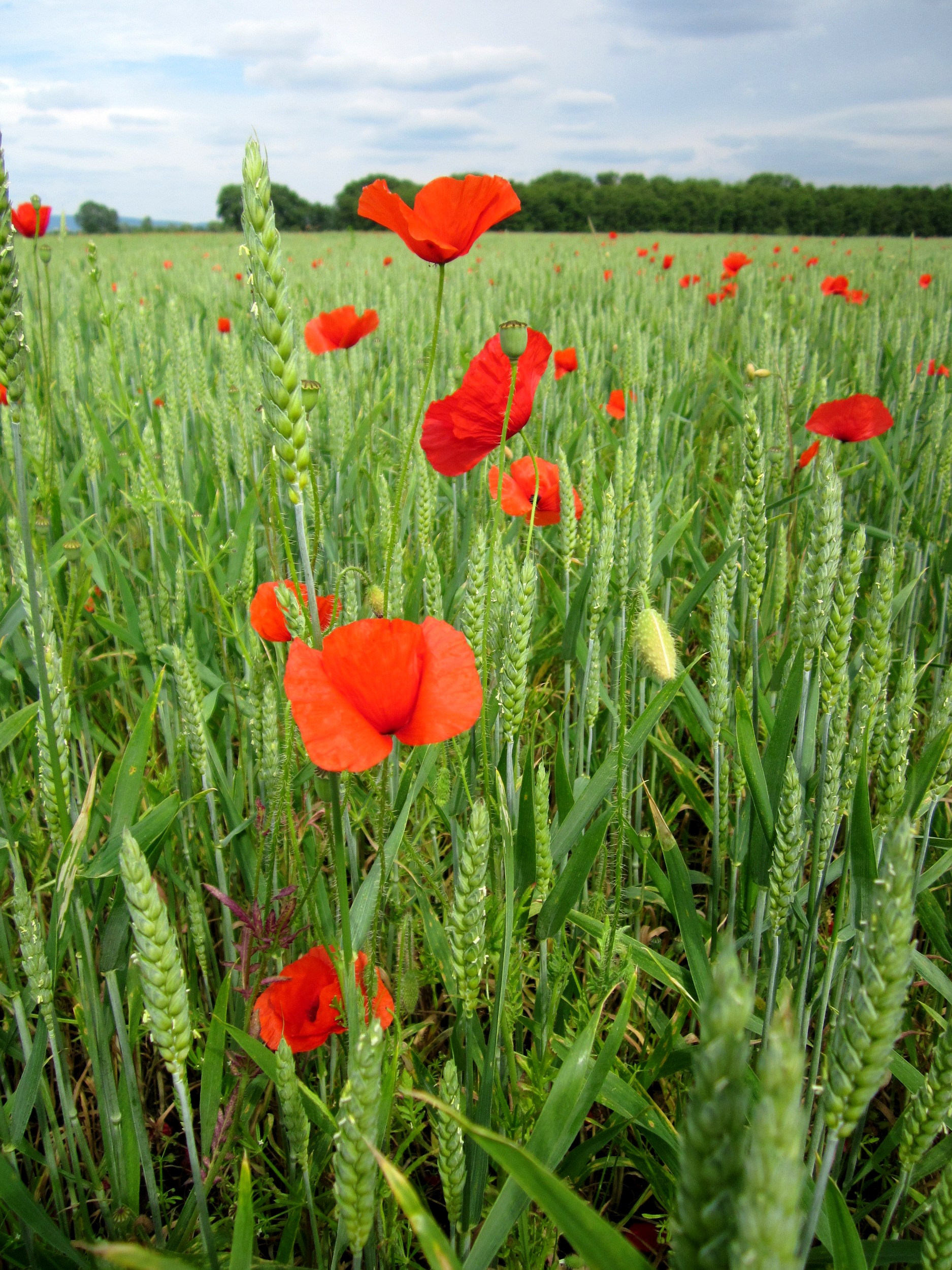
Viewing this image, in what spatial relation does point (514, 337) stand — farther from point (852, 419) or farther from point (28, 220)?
point (28, 220)

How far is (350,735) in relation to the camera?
474 mm

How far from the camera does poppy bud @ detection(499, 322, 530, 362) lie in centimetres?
92

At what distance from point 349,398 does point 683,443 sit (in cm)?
86

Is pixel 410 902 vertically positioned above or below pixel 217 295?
below

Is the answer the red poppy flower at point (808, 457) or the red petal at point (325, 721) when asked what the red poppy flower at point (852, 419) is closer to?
the red poppy flower at point (808, 457)

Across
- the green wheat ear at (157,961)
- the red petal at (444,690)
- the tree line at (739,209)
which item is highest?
the tree line at (739,209)

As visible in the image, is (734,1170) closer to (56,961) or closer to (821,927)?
(56,961)

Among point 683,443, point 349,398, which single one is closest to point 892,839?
point 683,443

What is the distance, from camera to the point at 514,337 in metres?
0.93

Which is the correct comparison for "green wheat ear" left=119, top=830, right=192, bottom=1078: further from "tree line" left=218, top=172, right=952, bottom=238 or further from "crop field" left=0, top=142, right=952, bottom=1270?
"tree line" left=218, top=172, right=952, bottom=238

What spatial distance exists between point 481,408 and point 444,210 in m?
0.20

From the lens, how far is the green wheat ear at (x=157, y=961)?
425mm

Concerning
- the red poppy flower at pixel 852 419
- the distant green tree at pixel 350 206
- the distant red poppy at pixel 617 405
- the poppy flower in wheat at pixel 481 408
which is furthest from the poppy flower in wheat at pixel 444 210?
the distant green tree at pixel 350 206

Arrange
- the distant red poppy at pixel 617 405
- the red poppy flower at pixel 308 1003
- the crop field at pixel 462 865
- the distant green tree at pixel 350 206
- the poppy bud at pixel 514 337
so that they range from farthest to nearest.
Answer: the distant green tree at pixel 350 206 → the distant red poppy at pixel 617 405 → the poppy bud at pixel 514 337 → the red poppy flower at pixel 308 1003 → the crop field at pixel 462 865
